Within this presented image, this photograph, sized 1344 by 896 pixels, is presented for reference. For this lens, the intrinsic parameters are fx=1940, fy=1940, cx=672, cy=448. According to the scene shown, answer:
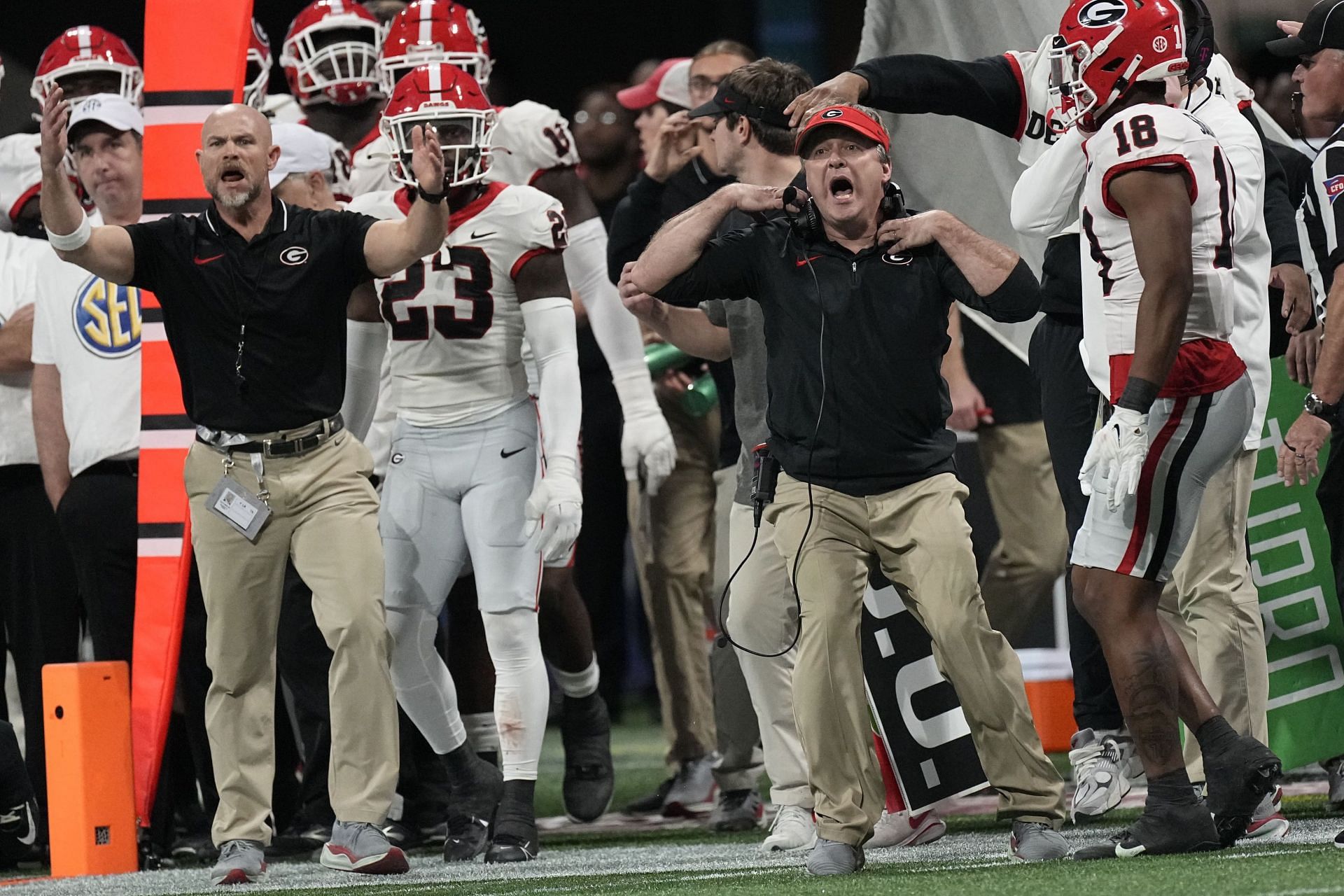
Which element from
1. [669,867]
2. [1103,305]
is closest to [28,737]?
[669,867]

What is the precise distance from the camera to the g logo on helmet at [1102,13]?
4031mm

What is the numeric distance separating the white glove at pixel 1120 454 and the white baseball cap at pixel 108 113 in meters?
3.03

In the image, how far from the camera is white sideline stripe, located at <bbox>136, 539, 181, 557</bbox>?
5250mm

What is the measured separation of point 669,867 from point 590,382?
8.58 feet

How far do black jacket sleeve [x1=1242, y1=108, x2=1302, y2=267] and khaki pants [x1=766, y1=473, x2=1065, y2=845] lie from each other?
4.64 feet

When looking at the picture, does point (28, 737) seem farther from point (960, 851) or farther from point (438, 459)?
point (960, 851)

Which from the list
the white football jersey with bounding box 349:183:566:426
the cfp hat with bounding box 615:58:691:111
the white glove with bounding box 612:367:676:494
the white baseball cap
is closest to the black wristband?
the white football jersey with bounding box 349:183:566:426

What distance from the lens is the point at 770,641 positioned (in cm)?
484

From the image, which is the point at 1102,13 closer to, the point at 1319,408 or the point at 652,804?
the point at 1319,408

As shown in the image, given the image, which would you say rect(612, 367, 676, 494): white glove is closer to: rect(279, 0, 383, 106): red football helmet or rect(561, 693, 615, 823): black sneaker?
rect(561, 693, 615, 823): black sneaker

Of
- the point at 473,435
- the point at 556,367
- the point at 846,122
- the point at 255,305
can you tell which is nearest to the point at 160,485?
the point at 255,305

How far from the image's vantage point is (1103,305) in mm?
4137

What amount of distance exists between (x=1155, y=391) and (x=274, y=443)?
213 cm

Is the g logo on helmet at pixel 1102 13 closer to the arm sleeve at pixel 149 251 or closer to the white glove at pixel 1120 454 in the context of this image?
the white glove at pixel 1120 454
